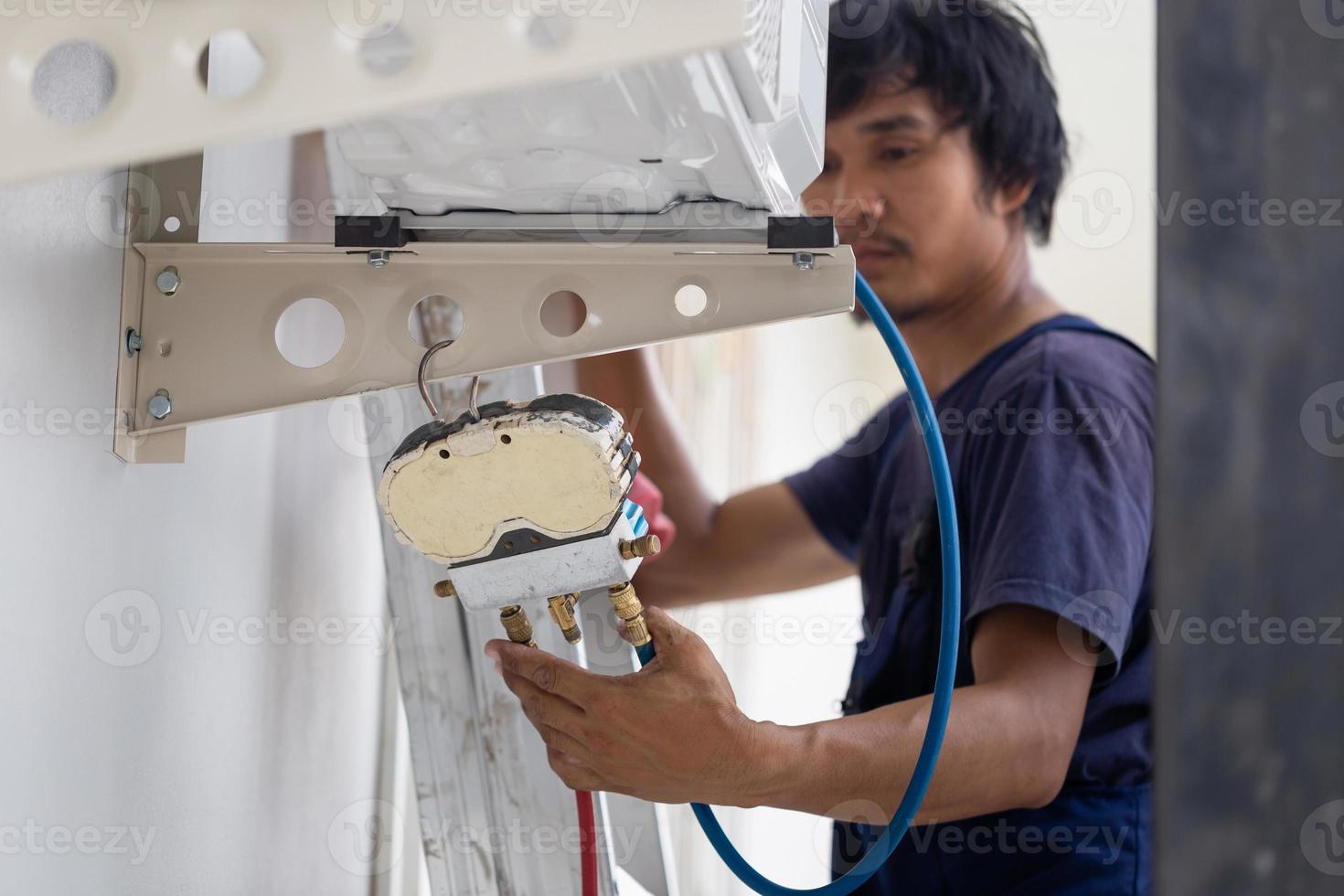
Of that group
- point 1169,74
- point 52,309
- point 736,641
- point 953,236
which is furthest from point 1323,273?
point 736,641

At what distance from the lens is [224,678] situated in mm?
716

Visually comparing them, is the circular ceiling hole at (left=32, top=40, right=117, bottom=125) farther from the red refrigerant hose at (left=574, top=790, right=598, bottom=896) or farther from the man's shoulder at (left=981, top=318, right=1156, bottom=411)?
the man's shoulder at (left=981, top=318, right=1156, bottom=411)

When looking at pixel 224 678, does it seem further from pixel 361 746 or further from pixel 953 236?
pixel 953 236

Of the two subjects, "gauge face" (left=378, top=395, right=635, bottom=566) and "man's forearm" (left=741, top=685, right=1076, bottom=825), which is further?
"man's forearm" (left=741, top=685, right=1076, bottom=825)

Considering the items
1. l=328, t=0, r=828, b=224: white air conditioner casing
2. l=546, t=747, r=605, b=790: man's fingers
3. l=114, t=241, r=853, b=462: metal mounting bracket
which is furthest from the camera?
l=546, t=747, r=605, b=790: man's fingers

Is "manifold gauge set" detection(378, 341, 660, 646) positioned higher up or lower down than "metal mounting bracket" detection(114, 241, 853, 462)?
lower down

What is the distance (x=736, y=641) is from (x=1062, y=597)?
1.30 meters

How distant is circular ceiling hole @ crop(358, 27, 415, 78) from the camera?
35 centimetres

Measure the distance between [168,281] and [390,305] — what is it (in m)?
0.12

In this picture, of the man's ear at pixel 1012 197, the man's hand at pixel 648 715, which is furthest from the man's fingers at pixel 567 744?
the man's ear at pixel 1012 197

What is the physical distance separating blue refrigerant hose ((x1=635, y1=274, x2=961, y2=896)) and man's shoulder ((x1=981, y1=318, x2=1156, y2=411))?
16.3 inches

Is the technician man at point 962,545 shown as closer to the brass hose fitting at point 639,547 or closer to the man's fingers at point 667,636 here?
the man's fingers at point 667,636

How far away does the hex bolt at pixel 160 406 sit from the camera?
0.58 m

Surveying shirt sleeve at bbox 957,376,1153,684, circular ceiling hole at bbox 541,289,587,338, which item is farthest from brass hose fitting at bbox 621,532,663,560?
circular ceiling hole at bbox 541,289,587,338
